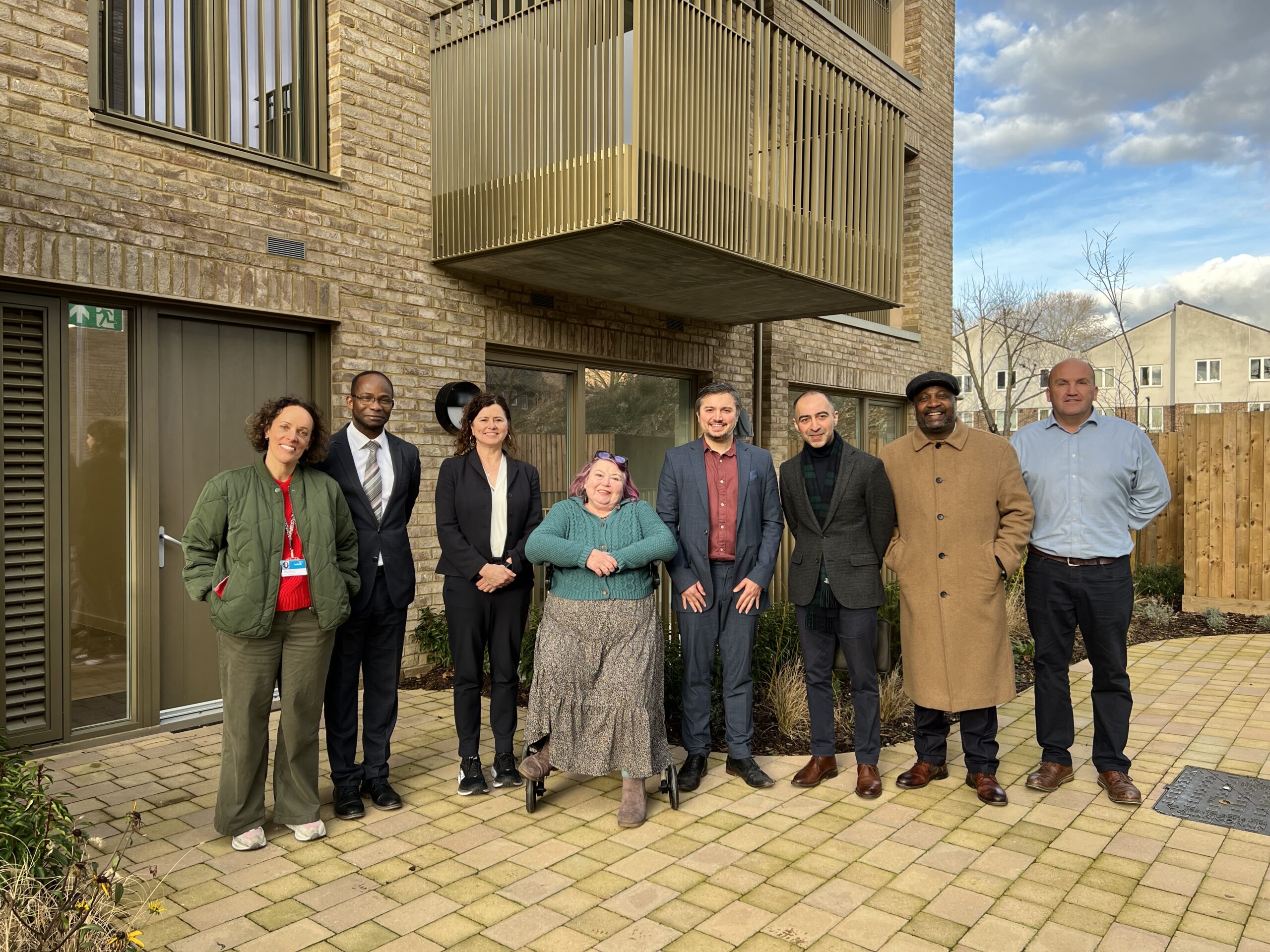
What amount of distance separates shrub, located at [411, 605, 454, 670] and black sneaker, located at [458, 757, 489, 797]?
242cm

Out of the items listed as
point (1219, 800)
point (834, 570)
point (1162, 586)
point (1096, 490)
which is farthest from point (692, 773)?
point (1162, 586)

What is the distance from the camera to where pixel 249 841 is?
368cm

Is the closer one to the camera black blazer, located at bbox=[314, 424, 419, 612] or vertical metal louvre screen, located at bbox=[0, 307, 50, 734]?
black blazer, located at bbox=[314, 424, 419, 612]

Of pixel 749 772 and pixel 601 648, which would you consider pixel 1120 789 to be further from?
pixel 601 648

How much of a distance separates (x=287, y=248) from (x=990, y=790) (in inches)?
205

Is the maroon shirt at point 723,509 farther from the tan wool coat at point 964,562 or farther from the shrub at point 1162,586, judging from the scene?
the shrub at point 1162,586

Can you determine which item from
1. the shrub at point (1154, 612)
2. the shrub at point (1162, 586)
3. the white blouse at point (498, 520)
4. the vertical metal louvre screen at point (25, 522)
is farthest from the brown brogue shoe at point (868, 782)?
the shrub at point (1162, 586)

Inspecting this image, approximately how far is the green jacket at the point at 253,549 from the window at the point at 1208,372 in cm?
5181

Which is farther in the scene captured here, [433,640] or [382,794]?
[433,640]

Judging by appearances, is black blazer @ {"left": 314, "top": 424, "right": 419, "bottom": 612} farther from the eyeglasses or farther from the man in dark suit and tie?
the eyeglasses

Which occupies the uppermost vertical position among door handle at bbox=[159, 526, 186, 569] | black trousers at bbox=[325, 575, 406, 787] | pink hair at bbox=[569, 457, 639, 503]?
pink hair at bbox=[569, 457, 639, 503]

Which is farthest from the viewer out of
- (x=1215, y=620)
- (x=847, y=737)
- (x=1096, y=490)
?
(x=1215, y=620)

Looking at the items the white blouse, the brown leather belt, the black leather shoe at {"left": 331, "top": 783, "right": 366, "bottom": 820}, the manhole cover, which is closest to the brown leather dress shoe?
the manhole cover

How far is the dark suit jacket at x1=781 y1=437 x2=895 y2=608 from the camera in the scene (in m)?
4.35
